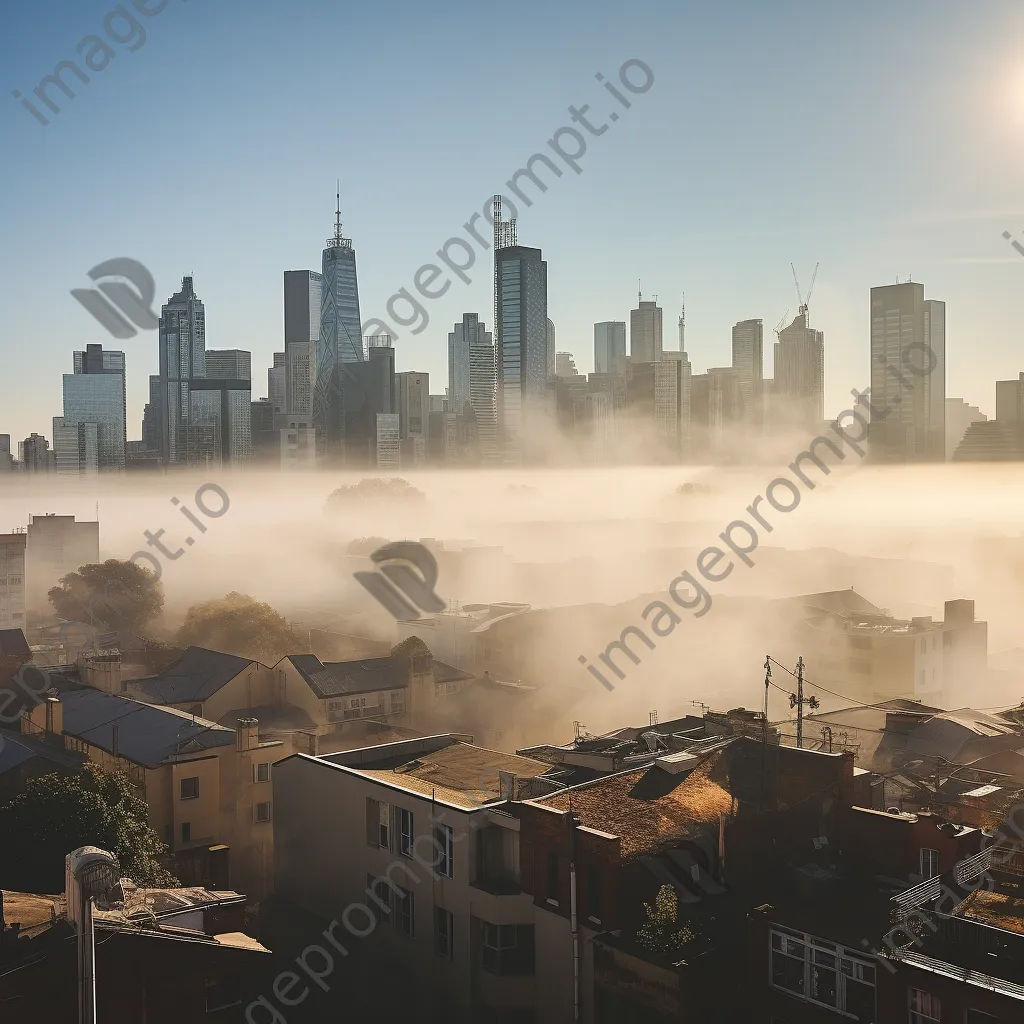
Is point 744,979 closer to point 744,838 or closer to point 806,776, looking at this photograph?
point 744,838

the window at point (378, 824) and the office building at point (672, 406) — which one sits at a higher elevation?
the office building at point (672, 406)

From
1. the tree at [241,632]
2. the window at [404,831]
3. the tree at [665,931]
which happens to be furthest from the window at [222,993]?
the tree at [241,632]

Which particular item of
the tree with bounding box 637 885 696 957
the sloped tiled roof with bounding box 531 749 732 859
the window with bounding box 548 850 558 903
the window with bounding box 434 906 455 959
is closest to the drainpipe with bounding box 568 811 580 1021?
the window with bounding box 548 850 558 903

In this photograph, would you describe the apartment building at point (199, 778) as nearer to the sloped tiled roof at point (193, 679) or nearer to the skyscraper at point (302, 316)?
the sloped tiled roof at point (193, 679)

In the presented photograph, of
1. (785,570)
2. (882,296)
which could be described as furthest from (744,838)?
(882,296)

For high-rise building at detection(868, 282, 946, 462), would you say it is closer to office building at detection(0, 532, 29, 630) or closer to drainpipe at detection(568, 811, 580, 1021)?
office building at detection(0, 532, 29, 630)

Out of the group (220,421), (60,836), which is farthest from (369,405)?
(60,836)
